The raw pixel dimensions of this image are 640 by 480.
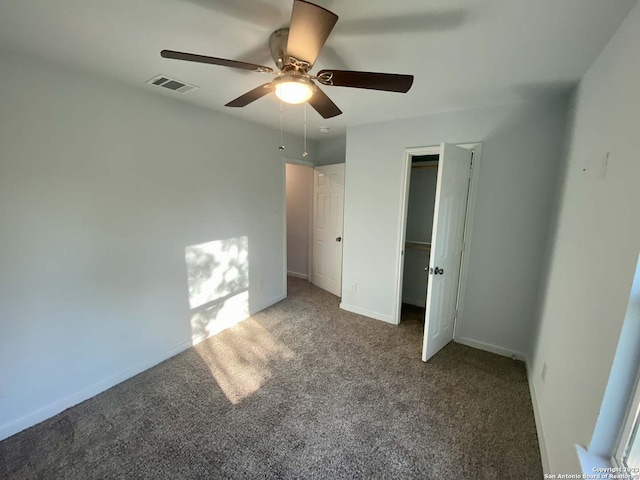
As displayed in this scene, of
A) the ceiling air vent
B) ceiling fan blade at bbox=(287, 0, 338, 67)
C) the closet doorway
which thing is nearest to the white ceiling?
the ceiling air vent

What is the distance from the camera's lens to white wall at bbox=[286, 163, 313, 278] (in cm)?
447

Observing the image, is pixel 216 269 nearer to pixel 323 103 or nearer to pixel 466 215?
pixel 323 103

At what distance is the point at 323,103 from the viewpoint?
166 cm

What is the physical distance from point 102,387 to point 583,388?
3117 millimetres

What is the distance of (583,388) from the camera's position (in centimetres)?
119

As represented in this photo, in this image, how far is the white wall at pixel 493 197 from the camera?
2312 millimetres

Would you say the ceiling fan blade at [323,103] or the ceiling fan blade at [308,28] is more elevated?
the ceiling fan blade at [308,28]

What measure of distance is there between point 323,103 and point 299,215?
3.10 m

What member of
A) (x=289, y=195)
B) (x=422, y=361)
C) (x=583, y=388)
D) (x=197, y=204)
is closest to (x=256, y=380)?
(x=422, y=361)

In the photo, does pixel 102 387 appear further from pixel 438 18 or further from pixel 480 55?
pixel 480 55

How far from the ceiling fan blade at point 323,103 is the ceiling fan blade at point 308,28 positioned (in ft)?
0.91

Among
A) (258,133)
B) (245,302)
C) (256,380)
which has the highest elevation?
(258,133)

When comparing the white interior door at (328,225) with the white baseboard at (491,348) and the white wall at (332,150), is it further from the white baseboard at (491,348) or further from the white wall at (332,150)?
the white baseboard at (491,348)

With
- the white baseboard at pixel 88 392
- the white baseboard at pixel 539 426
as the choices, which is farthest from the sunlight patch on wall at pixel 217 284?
the white baseboard at pixel 539 426
